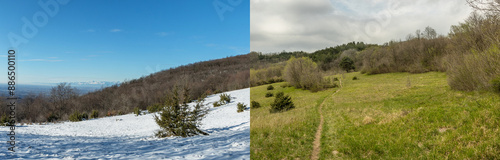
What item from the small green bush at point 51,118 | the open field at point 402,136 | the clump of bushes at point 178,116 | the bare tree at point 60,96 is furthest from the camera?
the bare tree at point 60,96

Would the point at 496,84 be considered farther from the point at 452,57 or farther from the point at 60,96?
the point at 60,96

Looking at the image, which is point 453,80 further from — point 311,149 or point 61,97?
point 61,97

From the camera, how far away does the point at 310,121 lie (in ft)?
43.4

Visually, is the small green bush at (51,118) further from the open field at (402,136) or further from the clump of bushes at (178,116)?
the open field at (402,136)

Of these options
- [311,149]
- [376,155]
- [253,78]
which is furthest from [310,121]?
[253,78]

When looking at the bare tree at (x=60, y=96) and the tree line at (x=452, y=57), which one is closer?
the tree line at (x=452, y=57)

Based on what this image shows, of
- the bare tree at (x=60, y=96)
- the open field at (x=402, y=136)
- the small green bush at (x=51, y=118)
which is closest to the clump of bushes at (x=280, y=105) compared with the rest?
the open field at (x=402, y=136)

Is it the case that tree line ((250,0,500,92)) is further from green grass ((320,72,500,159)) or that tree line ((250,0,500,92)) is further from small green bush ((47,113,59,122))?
small green bush ((47,113,59,122))

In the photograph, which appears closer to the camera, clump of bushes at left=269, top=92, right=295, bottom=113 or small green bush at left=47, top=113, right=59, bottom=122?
clump of bushes at left=269, top=92, right=295, bottom=113

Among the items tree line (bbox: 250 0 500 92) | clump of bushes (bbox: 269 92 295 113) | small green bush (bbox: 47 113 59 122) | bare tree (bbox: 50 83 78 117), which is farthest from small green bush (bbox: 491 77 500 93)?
bare tree (bbox: 50 83 78 117)

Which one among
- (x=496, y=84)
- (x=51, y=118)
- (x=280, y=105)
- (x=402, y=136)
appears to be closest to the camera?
(x=402, y=136)

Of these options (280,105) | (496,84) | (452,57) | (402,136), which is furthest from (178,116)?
A: (452,57)

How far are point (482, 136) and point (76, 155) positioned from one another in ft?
44.6

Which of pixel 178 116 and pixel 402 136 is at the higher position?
pixel 178 116
